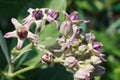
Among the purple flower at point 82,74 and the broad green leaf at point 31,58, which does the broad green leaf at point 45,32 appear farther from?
the purple flower at point 82,74

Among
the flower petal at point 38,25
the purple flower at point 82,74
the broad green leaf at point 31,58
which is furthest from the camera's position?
the broad green leaf at point 31,58

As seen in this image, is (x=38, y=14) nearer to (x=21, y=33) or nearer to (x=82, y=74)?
(x=21, y=33)

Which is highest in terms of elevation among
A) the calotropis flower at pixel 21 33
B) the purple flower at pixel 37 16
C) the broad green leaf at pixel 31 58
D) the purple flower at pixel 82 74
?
the purple flower at pixel 37 16

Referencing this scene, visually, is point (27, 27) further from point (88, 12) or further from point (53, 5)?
point (88, 12)

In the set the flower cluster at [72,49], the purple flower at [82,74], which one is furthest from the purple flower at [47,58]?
the purple flower at [82,74]

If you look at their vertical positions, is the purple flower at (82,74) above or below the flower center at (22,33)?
below

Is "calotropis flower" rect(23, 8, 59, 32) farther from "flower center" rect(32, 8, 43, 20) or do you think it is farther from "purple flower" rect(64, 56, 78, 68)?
"purple flower" rect(64, 56, 78, 68)

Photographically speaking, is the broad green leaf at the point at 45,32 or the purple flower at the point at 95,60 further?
the broad green leaf at the point at 45,32
